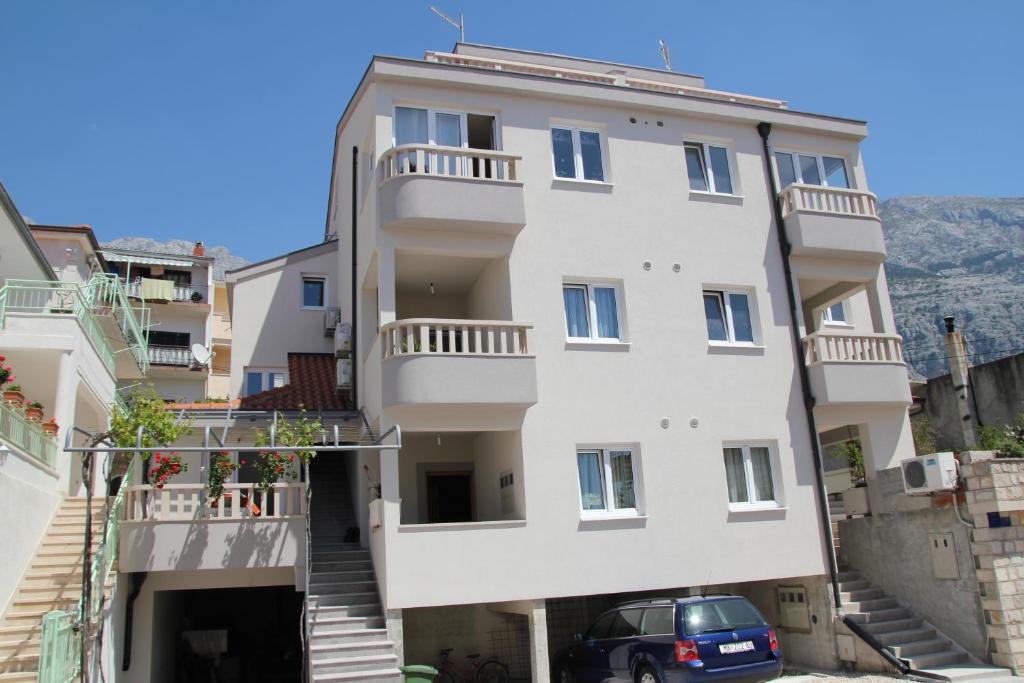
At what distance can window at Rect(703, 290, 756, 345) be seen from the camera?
17703mm

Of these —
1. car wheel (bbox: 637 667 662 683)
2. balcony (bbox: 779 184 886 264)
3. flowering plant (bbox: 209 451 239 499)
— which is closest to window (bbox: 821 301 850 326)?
balcony (bbox: 779 184 886 264)

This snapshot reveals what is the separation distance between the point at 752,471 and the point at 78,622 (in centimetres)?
1283

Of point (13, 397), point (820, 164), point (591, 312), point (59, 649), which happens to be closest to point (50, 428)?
point (13, 397)

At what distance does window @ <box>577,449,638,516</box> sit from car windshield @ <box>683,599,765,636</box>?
3293 mm

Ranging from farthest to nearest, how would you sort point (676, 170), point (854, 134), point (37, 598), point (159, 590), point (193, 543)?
point (854, 134), point (676, 170), point (159, 590), point (193, 543), point (37, 598)

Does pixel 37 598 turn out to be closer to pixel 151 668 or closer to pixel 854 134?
pixel 151 668

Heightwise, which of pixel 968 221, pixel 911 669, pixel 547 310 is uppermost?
pixel 968 221

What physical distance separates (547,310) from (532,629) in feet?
20.2

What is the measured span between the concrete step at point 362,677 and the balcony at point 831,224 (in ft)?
40.9

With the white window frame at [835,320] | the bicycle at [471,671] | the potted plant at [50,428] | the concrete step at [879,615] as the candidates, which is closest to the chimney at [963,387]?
the white window frame at [835,320]

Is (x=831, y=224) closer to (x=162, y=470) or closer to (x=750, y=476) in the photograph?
(x=750, y=476)

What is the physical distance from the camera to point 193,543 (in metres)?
14.5

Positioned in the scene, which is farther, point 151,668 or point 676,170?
point 676,170

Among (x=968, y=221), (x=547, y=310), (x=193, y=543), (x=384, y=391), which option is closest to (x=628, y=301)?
(x=547, y=310)
